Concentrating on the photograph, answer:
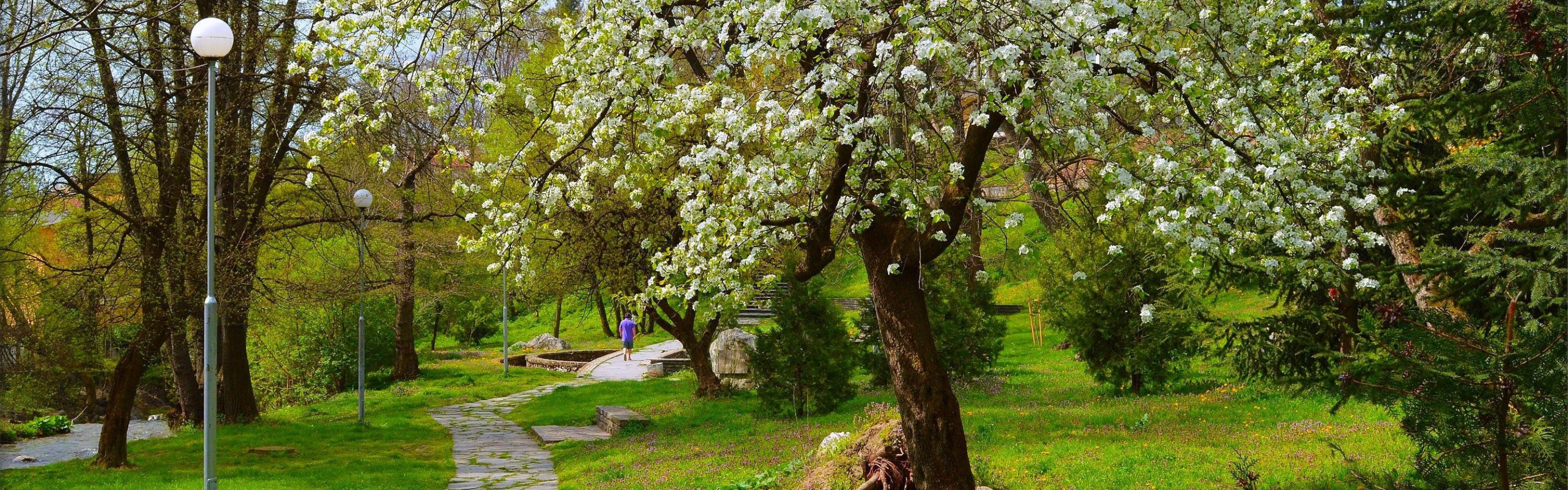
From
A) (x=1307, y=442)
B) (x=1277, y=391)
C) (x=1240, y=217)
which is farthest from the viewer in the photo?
(x=1277, y=391)

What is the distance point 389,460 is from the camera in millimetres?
12742

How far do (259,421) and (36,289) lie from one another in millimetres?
7156

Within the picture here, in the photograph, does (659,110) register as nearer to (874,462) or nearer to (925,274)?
(874,462)

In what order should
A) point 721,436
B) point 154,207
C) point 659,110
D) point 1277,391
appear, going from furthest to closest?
point 154,207 → point 721,436 → point 1277,391 → point 659,110

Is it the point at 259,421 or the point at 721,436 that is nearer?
the point at 721,436

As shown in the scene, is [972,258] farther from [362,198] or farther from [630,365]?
[630,365]

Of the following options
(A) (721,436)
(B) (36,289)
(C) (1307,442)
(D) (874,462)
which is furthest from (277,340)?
(C) (1307,442)

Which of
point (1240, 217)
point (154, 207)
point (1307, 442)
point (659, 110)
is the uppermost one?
point (154, 207)

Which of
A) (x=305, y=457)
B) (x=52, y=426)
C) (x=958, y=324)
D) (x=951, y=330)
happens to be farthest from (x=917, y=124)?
(x=52, y=426)

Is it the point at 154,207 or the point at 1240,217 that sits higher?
the point at 154,207

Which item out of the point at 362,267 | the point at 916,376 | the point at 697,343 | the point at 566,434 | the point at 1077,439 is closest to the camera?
the point at 916,376

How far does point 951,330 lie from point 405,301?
40.5ft

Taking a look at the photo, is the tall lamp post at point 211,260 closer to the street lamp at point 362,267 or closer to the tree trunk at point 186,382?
the street lamp at point 362,267

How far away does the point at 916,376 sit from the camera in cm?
701
